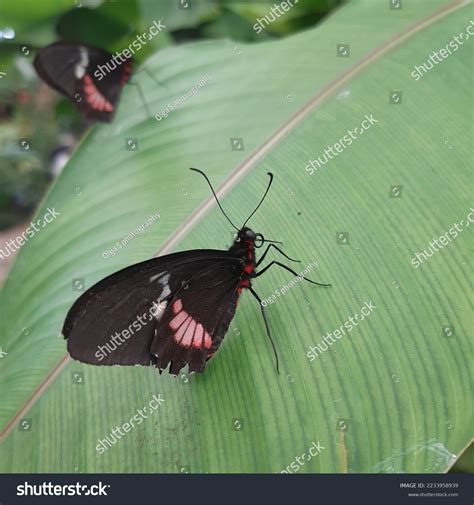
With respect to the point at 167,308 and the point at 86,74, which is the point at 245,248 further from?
the point at 86,74

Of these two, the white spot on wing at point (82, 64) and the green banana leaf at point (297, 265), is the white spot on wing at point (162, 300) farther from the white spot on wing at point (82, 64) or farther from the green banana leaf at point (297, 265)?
the white spot on wing at point (82, 64)

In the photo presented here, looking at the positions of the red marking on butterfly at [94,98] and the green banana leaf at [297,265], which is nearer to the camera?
the green banana leaf at [297,265]

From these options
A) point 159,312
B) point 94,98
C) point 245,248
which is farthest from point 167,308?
point 94,98

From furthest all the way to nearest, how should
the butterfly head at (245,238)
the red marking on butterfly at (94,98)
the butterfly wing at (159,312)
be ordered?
the red marking on butterfly at (94,98), the butterfly head at (245,238), the butterfly wing at (159,312)

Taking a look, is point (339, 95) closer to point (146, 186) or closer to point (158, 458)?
point (146, 186)

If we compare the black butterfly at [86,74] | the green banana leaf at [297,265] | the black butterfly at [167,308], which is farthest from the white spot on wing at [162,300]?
the black butterfly at [86,74]

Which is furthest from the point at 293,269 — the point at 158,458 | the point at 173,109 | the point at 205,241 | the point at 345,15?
the point at 345,15

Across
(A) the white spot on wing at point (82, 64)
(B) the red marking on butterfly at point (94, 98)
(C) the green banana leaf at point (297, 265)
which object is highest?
(A) the white spot on wing at point (82, 64)
